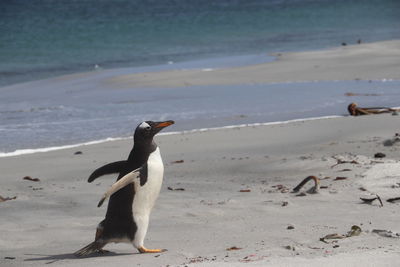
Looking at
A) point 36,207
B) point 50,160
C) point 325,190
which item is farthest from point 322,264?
point 50,160

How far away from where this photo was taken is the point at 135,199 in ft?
20.1

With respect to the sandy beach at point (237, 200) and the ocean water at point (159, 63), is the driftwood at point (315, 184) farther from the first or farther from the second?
the ocean water at point (159, 63)

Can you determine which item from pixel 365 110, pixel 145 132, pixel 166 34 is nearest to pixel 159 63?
pixel 365 110

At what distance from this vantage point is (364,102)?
46.9 ft

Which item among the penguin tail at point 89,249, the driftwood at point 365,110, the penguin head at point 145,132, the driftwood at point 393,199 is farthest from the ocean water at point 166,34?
the penguin tail at point 89,249

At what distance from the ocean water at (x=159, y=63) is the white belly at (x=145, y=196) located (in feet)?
19.3

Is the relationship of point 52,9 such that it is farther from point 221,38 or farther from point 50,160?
point 50,160

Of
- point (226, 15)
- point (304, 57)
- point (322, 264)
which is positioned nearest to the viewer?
point (322, 264)

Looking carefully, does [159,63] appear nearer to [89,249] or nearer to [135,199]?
[135,199]

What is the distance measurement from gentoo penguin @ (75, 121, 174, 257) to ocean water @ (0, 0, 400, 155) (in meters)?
5.81

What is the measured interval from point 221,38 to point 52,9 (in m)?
41.0

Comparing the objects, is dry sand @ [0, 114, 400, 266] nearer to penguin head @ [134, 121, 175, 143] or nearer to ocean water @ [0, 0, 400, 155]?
penguin head @ [134, 121, 175, 143]

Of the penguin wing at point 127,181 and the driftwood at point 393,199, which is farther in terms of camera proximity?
the driftwood at point 393,199

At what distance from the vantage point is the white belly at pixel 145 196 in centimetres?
612
